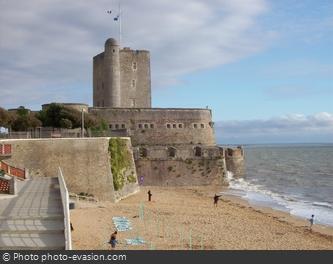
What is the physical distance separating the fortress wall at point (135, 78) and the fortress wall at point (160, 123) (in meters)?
2.97

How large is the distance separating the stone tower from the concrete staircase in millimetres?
32169

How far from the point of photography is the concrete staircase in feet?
44.6

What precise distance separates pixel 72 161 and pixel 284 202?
53.9 ft

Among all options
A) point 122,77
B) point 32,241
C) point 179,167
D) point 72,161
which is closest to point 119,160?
point 72,161

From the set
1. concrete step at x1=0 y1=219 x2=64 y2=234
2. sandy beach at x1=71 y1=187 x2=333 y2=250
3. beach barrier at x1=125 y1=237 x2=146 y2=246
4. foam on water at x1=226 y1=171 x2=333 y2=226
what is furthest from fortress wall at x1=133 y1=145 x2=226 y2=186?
concrete step at x1=0 y1=219 x2=64 y2=234

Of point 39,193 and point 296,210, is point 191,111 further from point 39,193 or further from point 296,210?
point 39,193

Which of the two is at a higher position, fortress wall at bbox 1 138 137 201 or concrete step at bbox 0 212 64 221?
fortress wall at bbox 1 138 137 201

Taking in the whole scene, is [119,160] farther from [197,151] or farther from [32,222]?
[32,222]

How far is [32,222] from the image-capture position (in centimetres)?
1545

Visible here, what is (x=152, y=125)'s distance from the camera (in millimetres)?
50938

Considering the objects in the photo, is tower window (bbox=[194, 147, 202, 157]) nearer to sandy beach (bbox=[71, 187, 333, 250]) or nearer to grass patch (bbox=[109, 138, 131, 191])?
grass patch (bbox=[109, 138, 131, 191])

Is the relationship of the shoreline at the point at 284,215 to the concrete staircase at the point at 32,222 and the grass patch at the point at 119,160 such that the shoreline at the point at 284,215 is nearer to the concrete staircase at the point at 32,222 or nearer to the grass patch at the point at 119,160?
the grass patch at the point at 119,160

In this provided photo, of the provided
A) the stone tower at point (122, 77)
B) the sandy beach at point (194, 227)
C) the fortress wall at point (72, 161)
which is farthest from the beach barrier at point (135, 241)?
the stone tower at point (122, 77)
